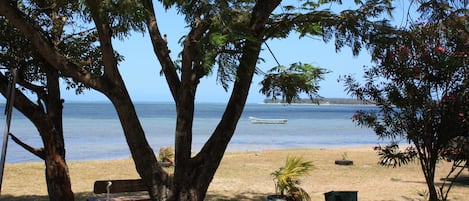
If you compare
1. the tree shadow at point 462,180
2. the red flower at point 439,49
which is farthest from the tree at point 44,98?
the tree shadow at point 462,180

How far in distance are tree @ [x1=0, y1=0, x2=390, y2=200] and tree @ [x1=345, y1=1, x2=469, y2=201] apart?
2.98ft

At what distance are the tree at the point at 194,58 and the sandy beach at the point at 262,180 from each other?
9.88ft

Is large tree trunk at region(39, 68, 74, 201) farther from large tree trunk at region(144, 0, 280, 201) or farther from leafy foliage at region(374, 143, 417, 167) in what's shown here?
leafy foliage at region(374, 143, 417, 167)

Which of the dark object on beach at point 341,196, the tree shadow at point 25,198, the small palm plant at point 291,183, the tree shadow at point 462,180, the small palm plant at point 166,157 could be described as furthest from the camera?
the small palm plant at point 166,157

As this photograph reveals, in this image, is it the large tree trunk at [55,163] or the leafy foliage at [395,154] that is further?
the leafy foliage at [395,154]

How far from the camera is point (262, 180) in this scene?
11766 mm

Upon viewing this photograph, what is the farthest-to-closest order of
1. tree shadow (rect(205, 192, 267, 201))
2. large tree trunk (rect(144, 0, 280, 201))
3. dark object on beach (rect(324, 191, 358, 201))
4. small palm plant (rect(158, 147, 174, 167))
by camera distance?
small palm plant (rect(158, 147, 174, 167)) < tree shadow (rect(205, 192, 267, 201)) < dark object on beach (rect(324, 191, 358, 201)) < large tree trunk (rect(144, 0, 280, 201))

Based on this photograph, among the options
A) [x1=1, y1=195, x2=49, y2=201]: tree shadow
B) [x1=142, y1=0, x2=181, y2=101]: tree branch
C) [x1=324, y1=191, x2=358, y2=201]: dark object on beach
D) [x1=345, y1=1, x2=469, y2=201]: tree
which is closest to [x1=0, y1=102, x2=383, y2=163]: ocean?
[x1=345, y1=1, x2=469, y2=201]: tree

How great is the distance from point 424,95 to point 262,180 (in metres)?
5.38

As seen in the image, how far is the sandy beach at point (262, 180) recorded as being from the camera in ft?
31.4

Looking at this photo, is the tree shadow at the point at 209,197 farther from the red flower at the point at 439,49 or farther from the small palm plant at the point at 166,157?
the small palm plant at the point at 166,157

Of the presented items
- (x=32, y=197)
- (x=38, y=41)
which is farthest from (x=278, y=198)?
(x=32, y=197)

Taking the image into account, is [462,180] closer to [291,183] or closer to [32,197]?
[291,183]

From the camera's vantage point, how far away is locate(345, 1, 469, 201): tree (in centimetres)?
665
